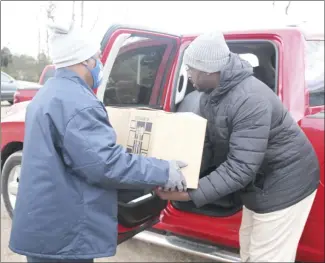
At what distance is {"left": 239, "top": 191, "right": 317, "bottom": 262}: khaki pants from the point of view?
2.08 metres

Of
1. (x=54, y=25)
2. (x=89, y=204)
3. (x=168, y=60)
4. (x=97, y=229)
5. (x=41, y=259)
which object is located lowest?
(x=41, y=259)

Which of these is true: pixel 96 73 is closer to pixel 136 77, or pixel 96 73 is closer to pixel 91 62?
pixel 91 62

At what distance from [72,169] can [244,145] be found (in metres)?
0.81

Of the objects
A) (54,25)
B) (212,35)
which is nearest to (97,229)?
(54,25)

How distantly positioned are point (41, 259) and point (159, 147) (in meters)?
0.78

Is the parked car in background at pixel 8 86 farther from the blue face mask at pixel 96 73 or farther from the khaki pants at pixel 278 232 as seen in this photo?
the khaki pants at pixel 278 232

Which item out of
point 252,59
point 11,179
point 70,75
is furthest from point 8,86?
point 70,75

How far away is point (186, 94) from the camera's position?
120 inches

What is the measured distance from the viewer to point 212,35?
1.90m

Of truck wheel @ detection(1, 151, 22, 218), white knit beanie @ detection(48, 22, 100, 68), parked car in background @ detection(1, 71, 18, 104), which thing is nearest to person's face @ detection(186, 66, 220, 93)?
white knit beanie @ detection(48, 22, 100, 68)

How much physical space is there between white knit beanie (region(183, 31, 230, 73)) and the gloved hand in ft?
1.61

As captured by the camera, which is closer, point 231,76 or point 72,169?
point 72,169

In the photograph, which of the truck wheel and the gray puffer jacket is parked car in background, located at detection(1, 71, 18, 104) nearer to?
the truck wheel

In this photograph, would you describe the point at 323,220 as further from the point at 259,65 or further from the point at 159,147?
the point at 259,65
